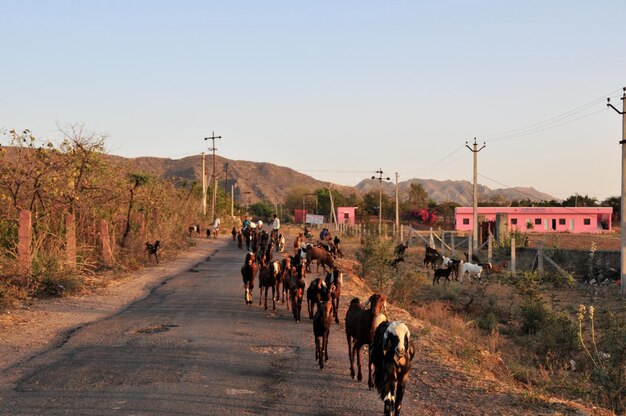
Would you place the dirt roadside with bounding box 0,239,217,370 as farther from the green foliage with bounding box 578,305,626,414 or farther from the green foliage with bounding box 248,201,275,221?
the green foliage with bounding box 248,201,275,221

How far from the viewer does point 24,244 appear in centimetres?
1645

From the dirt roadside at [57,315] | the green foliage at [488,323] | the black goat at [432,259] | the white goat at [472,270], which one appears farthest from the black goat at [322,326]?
the black goat at [432,259]

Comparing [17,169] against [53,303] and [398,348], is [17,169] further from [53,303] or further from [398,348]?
[398,348]

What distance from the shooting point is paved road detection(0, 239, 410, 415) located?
714 cm

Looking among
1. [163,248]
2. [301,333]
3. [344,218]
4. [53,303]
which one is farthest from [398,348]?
[344,218]

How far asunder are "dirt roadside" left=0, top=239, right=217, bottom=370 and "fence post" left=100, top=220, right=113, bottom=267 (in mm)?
1646

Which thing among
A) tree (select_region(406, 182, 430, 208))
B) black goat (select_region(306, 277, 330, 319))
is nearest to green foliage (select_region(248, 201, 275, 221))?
tree (select_region(406, 182, 430, 208))

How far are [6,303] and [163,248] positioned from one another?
1846 cm

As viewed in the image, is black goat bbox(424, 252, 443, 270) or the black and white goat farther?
black goat bbox(424, 252, 443, 270)

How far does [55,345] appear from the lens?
35.0 ft

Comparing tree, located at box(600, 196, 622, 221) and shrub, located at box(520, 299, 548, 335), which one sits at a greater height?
tree, located at box(600, 196, 622, 221)

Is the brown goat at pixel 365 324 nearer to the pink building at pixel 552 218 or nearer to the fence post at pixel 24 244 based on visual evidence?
the fence post at pixel 24 244

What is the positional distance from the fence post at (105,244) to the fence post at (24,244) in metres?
6.67

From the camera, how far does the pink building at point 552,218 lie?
72.8 metres
